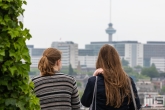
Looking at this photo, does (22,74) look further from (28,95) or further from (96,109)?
(96,109)

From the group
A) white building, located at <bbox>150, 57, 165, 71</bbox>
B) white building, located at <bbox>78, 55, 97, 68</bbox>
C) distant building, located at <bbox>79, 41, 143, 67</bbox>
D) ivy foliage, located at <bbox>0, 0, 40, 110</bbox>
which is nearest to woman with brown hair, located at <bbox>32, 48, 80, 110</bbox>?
ivy foliage, located at <bbox>0, 0, 40, 110</bbox>

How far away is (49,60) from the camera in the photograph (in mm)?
3131

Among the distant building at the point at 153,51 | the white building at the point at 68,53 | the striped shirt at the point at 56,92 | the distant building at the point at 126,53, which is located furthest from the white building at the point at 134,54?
the striped shirt at the point at 56,92

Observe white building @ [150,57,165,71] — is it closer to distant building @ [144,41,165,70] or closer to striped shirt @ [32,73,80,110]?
distant building @ [144,41,165,70]

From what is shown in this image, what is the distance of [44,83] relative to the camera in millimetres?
3162

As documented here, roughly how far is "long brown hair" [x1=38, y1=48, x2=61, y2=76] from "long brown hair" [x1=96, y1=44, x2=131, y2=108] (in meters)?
0.22

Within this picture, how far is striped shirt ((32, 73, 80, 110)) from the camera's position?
313cm

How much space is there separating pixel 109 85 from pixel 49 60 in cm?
33

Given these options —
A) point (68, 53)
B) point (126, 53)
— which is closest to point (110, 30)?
point (126, 53)

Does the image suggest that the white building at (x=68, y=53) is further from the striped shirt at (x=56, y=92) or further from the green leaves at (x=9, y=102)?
the green leaves at (x=9, y=102)

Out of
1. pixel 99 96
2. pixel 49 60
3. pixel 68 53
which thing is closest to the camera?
pixel 99 96

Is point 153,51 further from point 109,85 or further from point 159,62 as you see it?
point 109,85

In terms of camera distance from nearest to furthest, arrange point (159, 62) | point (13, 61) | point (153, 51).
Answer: point (13, 61), point (159, 62), point (153, 51)

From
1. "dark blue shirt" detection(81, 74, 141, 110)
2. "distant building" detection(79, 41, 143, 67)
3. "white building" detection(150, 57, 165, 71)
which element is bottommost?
"white building" detection(150, 57, 165, 71)
